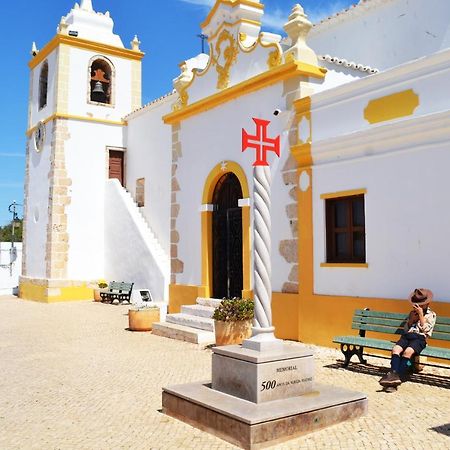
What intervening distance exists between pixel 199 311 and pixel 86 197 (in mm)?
8354

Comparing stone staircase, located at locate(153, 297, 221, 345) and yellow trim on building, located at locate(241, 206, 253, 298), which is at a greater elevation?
yellow trim on building, located at locate(241, 206, 253, 298)

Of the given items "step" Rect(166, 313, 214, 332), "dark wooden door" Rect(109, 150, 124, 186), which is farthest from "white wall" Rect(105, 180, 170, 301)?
"step" Rect(166, 313, 214, 332)

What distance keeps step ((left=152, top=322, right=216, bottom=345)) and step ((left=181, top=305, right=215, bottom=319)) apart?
0.47m

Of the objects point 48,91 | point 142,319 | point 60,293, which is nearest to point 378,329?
point 142,319

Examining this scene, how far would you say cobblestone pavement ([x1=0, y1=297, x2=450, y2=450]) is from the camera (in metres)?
4.41

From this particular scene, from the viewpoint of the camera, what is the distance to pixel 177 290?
480 inches

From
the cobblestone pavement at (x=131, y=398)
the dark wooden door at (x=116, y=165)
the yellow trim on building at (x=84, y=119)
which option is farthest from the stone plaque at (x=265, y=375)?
the yellow trim on building at (x=84, y=119)

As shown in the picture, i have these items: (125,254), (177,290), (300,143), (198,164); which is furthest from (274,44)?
(125,254)

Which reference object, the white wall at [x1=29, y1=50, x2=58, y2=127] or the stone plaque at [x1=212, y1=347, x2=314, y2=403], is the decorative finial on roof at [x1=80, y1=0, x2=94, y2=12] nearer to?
the white wall at [x1=29, y1=50, x2=58, y2=127]

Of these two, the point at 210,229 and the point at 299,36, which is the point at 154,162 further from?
the point at 299,36

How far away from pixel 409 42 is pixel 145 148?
8.31m

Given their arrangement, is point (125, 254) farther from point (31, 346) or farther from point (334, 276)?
point (334, 276)

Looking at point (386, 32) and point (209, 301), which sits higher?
point (386, 32)

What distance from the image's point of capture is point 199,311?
34.2 ft
